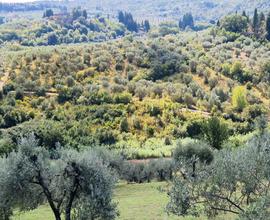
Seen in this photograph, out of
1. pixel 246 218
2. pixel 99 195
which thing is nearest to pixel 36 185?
pixel 99 195

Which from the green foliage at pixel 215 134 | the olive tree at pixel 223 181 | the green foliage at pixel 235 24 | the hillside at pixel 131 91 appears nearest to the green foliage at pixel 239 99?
the hillside at pixel 131 91

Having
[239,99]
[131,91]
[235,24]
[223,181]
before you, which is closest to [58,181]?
[223,181]

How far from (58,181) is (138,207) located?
14.8 m

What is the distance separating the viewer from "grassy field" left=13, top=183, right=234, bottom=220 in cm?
3841

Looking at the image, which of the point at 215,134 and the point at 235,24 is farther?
the point at 235,24

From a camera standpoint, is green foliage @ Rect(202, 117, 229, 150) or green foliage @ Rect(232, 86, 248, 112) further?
green foliage @ Rect(232, 86, 248, 112)

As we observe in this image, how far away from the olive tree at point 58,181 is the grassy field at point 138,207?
29.1 ft

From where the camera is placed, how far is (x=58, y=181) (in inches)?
1149

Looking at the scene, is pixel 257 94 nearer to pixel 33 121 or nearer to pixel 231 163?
pixel 33 121

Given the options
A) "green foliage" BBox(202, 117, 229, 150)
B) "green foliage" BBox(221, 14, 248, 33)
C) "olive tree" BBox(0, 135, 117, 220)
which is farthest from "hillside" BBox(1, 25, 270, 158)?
"olive tree" BBox(0, 135, 117, 220)

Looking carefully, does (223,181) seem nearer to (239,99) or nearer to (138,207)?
(138,207)

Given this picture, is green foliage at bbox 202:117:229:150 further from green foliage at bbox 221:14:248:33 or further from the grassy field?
green foliage at bbox 221:14:248:33

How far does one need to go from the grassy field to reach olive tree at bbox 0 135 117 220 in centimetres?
886

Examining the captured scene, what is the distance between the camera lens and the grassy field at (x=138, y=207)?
38.4 meters
